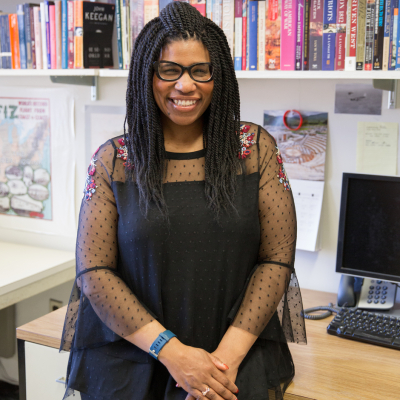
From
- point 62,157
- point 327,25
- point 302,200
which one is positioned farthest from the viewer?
point 62,157

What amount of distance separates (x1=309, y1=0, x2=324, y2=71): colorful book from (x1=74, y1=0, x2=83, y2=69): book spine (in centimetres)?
77

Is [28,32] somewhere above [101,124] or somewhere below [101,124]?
above

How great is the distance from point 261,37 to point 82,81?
28.6 inches

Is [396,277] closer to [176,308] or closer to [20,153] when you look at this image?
[176,308]

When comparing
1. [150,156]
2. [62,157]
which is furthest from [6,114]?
[150,156]

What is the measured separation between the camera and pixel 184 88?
3.63ft

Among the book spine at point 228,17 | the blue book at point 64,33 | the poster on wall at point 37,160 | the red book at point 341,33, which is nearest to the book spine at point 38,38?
the blue book at point 64,33

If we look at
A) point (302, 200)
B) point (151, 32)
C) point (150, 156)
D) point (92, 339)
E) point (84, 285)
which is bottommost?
point (92, 339)

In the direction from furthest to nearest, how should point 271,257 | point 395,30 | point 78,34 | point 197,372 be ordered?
point 78,34
point 395,30
point 271,257
point 197,372

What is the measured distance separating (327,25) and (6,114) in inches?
55.5

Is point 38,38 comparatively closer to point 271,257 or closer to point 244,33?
point 244,33

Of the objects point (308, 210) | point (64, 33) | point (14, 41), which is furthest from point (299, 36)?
point (14, 41)

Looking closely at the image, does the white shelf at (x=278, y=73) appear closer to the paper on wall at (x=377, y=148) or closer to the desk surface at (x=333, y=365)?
the paper on wall at (x=377, y=148)

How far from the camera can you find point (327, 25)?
1.36 meters
